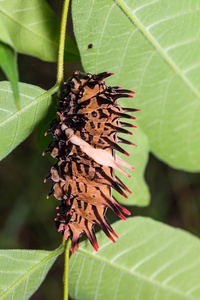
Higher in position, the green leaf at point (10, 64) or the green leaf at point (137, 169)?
the green leaf at point (10, 64)

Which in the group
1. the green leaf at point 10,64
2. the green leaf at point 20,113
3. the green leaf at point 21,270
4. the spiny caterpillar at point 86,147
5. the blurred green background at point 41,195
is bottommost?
the blurred green background at point 41,195

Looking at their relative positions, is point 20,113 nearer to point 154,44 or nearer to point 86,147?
point 86,147

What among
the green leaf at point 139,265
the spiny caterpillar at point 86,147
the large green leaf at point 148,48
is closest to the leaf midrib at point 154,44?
the large green leaf at point 148,48

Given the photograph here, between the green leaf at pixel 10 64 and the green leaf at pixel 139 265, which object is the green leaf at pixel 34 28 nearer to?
the green leaf at pixel 10 64

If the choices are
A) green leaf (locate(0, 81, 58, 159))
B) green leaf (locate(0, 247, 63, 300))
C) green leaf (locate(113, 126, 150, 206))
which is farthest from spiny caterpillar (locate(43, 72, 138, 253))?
green leaf (locate(113, 126, 150, 206))

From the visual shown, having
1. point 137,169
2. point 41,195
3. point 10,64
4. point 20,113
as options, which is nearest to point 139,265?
point 137,169

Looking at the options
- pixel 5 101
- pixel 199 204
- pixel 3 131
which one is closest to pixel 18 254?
pixel 3 131
